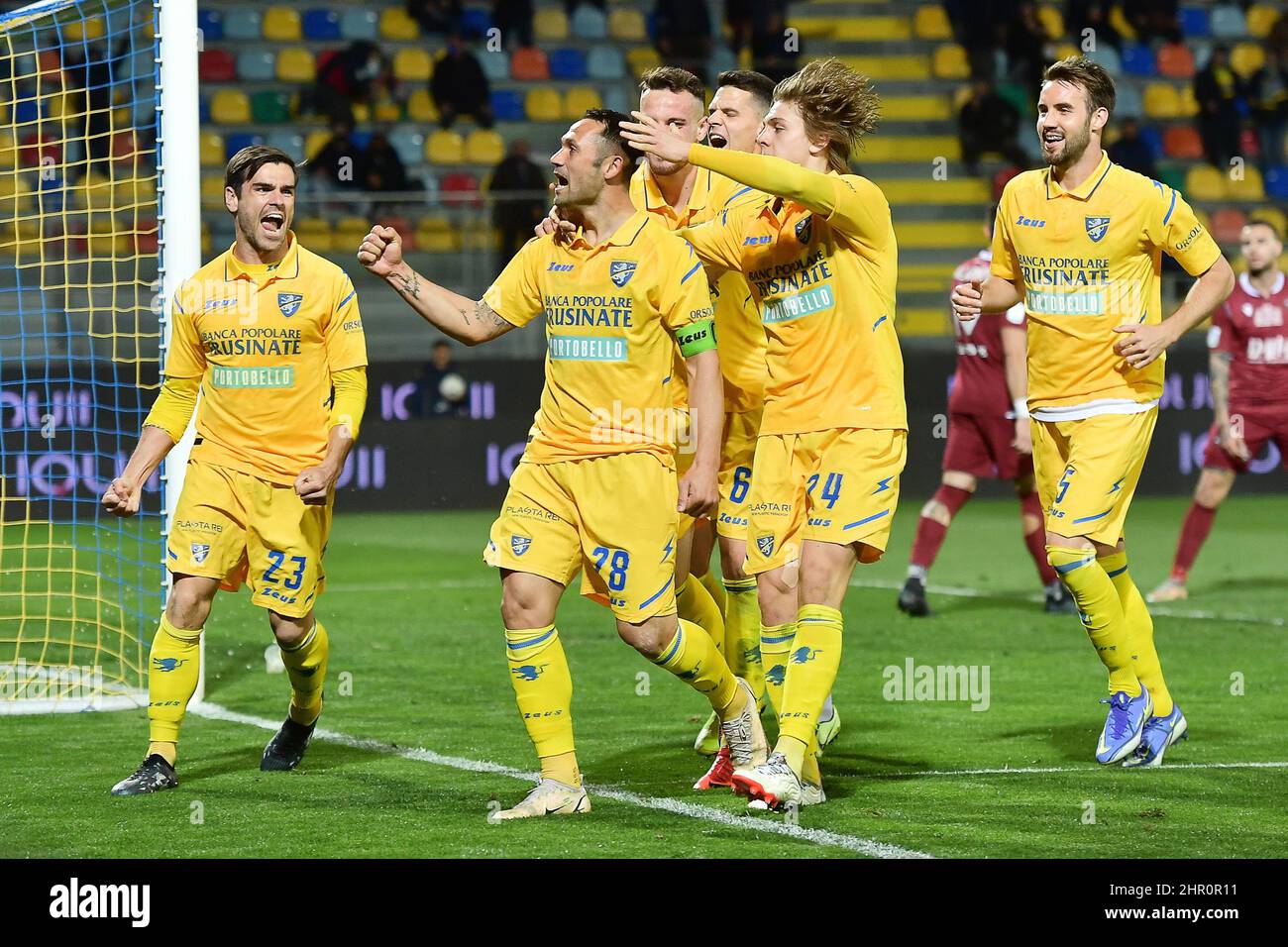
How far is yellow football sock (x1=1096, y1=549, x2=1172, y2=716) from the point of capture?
A: 6.84 metres

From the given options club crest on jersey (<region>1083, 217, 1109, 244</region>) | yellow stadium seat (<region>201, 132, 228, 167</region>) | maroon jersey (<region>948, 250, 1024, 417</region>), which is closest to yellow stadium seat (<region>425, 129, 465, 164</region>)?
yellow stadium seat (<region>201, 132, 228, 167</region>)

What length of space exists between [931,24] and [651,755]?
58.7ft

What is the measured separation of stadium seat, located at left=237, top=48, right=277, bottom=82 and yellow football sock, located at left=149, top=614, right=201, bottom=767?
15.9 meters

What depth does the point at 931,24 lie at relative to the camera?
75.8 feet

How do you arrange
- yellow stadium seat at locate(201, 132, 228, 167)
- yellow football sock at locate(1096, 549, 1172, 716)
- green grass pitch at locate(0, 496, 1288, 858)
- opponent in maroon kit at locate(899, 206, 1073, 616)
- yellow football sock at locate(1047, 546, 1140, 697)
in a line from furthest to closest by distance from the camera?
yellow stadium seat at locate(201, 132, 228, 167)
opponent in maroon kit at locate(899, 206, 1073, 616)
yellow football sock at locate(1096, 549, 1172, 716)
yellow football sock at locate(1047, 546, 1140, 697)
green grass pitch at locate(0, 496, 1288, 858)

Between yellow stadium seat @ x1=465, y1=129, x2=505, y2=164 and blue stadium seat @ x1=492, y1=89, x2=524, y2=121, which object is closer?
yellow stadium seat @ x1=465, y1=129, x2=505, y2=164

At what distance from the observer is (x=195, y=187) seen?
803cm

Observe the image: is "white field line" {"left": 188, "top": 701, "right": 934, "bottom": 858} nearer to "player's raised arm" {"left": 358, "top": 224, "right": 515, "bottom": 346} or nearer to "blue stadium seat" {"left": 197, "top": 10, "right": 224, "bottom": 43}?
"player's raised arm" {"left": 358, "top": 224, "right": 515, "bottom": 346}

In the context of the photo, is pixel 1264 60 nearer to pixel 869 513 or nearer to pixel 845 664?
pixel 845 664

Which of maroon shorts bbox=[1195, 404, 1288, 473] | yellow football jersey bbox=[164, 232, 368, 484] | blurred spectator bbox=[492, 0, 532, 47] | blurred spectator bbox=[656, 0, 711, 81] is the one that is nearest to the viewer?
yellow football jersey bbox=[164, 232, 368, 484]

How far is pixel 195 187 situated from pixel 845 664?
12.6 feet

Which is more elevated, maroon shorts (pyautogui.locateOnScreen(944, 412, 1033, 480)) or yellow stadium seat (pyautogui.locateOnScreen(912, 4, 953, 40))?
yellow stadium seat (pyautogui.locateOnScreen(912, 4, 953, 40))

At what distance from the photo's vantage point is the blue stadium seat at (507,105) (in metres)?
21.8

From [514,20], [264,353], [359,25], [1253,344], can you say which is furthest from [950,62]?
[264,353]
